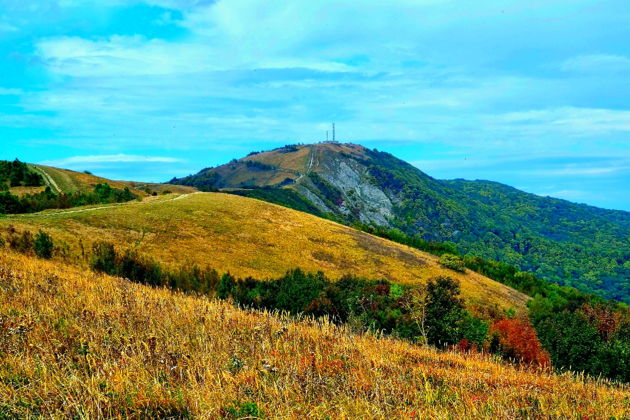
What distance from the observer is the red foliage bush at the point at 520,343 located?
98.8ft

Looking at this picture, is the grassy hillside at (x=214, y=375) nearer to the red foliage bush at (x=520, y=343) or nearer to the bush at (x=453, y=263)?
the red foliage bush at (x=520, y=343)

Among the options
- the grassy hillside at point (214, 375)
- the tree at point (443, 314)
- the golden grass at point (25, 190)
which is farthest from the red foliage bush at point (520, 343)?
the golden grass at point (25, 190)

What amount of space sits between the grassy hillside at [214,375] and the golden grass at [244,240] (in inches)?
1411

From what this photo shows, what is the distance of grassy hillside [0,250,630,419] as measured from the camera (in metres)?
5.72

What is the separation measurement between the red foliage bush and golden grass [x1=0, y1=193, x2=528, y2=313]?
→ 24.6 m

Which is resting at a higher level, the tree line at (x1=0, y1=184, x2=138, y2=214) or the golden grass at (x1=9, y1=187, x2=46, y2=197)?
the golden grass at (x1=9, y1=187, x2=46, y2=197)

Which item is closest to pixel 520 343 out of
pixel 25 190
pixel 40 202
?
pixel 40 202

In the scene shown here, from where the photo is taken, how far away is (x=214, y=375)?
6.78 m

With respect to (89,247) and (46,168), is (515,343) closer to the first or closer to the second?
(89,247)

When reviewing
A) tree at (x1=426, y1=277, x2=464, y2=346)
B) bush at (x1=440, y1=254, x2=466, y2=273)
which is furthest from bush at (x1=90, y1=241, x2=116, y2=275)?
bush at (x1=440, y1=254, x2=466, y2=273)

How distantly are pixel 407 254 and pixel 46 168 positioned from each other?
3890 inches

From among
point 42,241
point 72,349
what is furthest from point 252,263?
point 72,349

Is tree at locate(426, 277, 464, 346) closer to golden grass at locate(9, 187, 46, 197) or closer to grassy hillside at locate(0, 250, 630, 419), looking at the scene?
grassy hillside at locate(0, 250, 630, 419)

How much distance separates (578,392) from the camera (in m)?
9.20
